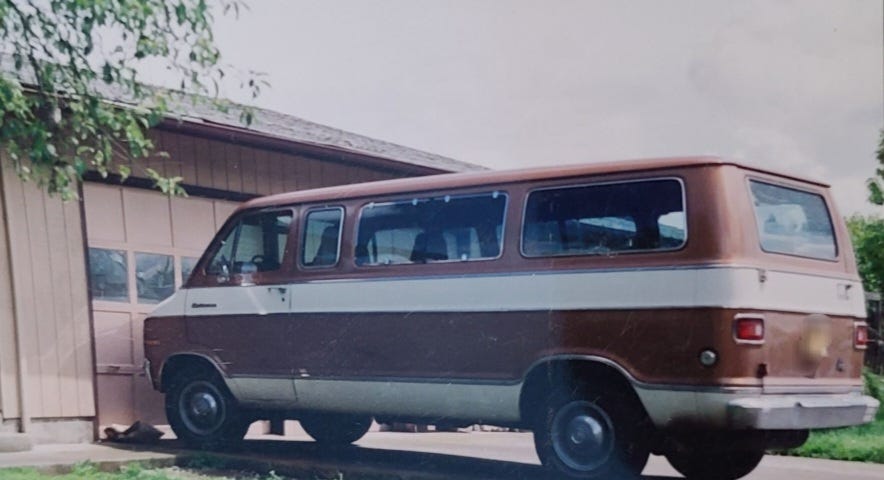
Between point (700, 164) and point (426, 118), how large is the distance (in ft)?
5.50

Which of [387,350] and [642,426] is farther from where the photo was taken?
[387,350]

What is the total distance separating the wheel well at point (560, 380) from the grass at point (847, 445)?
3667mm

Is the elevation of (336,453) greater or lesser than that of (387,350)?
lesser

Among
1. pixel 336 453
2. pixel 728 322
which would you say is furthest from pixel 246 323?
pixel 728 322

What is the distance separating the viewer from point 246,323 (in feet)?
29.3

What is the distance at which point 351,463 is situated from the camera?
330 inches

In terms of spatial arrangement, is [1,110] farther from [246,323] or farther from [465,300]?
[465,300]

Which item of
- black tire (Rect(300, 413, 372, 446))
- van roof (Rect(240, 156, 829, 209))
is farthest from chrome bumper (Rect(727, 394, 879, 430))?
black tire (Rect(300, 413, 372, 446))

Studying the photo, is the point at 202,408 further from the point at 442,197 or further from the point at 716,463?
the point at 716,463

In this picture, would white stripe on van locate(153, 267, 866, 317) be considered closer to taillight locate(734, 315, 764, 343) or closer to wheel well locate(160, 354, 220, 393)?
taillight locate(734, 315, 764, 343)

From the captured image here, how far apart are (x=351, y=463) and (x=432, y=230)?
1.81 metres

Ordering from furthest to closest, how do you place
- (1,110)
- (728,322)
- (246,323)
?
(246,323), (1,110), (728,322)

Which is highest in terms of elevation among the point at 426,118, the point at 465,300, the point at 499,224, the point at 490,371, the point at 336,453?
the point at 426,118

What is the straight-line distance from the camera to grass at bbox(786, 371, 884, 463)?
1022 centimetres
